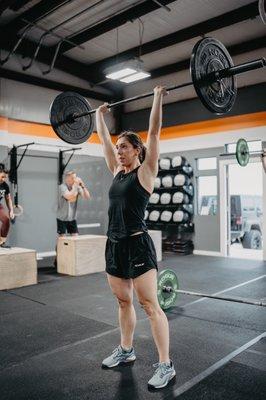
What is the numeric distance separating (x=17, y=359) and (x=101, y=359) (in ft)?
1.68

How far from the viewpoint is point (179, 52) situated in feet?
20.5

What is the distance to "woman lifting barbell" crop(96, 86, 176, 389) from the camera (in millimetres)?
1761

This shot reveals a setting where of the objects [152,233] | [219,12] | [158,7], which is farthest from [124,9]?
[152,233]

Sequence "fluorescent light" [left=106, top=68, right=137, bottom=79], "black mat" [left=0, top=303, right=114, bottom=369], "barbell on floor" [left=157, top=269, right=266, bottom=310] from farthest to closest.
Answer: "fluorescent light" [left=106, top=68, right=137, bottom=79]
"barbell on floor" [left=157, top=269, right=266, bottom=310]
"black mat" [left=0, top=303, right=114, bottom=369]

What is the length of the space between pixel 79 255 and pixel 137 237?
3187 mm

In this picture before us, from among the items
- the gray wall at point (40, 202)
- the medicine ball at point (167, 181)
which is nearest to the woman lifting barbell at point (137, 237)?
the gray wall at point (40, 202)

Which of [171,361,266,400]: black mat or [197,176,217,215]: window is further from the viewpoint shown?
[197,176,217,215]: window

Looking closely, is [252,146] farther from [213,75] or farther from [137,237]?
[137,237]

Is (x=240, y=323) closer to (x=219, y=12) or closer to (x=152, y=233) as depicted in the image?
(x=152, y=233)

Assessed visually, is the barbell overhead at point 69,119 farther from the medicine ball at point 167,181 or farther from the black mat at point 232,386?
the medicine ball at point 167,181

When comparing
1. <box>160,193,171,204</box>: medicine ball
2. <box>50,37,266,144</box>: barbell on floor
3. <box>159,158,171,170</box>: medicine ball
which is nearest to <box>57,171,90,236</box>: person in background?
<box>160,193,171,204</box>: medicine ball

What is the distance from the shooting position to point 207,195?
6.91m

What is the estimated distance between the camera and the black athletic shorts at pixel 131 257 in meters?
1.76

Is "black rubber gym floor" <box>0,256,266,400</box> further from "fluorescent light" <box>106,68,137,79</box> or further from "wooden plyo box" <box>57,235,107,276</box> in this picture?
"fluorescent light" <box>106,68,137,79</box>
